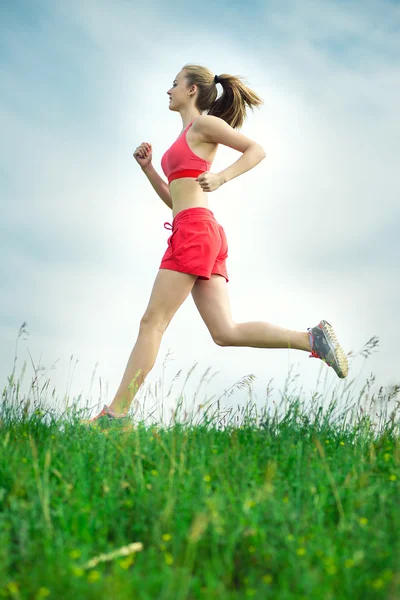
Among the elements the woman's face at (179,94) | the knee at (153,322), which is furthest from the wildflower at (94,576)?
the woman's face at (179,94)

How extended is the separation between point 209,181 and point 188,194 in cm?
54

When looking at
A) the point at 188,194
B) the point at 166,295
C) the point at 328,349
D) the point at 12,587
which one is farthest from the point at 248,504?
the point at 188,194

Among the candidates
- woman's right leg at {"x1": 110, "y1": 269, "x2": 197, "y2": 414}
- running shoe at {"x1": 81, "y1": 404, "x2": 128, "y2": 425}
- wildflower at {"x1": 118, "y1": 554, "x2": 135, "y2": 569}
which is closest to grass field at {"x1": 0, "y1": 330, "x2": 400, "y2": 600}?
wildflower at {"x1": 118, "y1": 554, "x2": 135, "y2": 569}

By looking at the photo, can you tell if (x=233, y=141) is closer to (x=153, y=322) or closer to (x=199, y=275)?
(x=199, y=275)

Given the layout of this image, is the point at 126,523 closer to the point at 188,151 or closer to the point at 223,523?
the point at 223,523

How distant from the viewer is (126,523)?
9.70 ft

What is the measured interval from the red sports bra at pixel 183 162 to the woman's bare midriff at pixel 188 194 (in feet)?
0.18

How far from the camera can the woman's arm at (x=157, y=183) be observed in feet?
20.1

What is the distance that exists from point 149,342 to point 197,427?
1.12 m

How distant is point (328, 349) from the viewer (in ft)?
18.0

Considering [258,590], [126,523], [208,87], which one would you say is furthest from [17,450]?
[208,87]

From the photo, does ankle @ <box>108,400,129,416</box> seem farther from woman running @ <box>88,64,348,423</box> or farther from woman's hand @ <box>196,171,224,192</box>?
woman's hand @ <box>196,171,224,192</box>

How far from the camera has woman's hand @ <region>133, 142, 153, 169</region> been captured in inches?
243

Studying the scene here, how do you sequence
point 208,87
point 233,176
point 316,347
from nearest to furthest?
point 233,176 < point 316,347 < point 208,87
